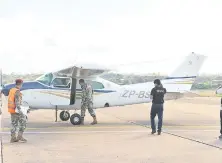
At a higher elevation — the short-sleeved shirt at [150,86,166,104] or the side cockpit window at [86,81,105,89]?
the side cockpit window at [86,81,105,89]

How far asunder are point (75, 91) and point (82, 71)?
2.96ft

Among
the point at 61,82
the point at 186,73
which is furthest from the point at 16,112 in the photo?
the point at 186,73

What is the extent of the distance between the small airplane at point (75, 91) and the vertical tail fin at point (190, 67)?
0.44 metres

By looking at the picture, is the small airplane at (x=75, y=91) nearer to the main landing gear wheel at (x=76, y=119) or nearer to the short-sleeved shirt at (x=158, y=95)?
the main landing gear wheel at (x=76, y=119)

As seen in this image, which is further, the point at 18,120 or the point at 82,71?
the point at 82,71

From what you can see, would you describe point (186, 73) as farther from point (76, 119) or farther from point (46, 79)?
point (46, 79)

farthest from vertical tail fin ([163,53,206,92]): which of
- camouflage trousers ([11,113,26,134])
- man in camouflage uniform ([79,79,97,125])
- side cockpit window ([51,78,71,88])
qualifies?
camouflage trousers ([11,113,26,134])

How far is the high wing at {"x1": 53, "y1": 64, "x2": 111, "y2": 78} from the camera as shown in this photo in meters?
15.1

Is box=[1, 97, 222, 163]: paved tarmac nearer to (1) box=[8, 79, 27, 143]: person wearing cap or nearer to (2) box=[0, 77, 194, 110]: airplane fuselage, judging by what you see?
(1) box=[8, 79, 27, 143]: person wearing cap

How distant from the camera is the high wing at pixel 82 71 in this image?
15102mm

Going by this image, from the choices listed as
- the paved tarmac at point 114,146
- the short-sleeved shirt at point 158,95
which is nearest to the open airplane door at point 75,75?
the paved tarmac at point 114,146

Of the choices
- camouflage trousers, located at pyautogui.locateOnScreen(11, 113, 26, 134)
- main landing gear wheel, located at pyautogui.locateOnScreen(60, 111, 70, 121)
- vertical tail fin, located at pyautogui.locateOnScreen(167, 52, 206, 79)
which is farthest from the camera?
vertical tail fin, located at pyautogui.locateOnScreen(167, 52, 206, 79)

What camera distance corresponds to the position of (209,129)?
1396cm

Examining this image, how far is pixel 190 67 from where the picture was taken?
1811cm
